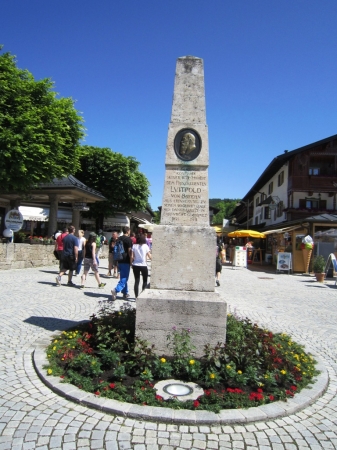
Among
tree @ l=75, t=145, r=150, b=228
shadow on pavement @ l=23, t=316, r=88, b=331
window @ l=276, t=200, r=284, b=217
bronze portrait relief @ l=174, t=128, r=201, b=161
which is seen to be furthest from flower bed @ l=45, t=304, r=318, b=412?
window @ l=276, t=200, r=284, b=217

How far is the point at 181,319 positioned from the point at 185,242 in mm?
1008

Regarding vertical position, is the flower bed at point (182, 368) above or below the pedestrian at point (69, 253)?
below

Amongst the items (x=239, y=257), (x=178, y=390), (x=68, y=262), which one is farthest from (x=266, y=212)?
(x=178, y=390)

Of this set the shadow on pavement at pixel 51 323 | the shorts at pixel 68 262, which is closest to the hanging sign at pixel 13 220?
the shorts at pixel 68 262

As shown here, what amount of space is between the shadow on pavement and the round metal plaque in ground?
9.08 feet

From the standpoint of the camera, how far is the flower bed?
11.3ft

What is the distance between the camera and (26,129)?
14.7m

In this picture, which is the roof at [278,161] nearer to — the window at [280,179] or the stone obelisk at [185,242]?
the window at [280,179]

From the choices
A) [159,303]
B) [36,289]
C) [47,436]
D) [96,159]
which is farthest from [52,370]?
[96,159]

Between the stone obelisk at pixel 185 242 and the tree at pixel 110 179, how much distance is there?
92.4 ft

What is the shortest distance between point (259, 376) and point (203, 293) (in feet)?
3.88

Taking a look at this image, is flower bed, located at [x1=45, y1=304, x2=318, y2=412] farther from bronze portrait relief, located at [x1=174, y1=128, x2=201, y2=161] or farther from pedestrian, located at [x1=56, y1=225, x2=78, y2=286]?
pedestrian, located at [x1=56, y1=225, x2=78, y2=286]

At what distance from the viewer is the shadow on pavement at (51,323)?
605cm

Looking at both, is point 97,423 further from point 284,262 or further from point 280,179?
point 280,179
